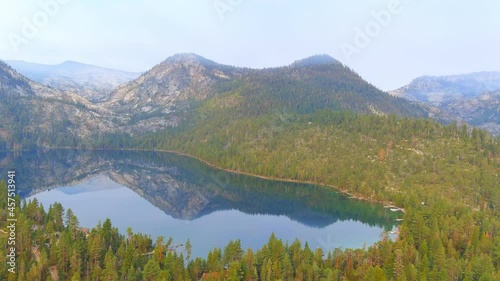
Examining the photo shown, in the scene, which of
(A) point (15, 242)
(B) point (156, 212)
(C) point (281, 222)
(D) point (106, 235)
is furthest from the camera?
(B) point (156, 212)

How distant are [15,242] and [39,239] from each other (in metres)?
5.53

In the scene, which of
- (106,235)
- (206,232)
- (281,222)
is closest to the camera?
(106,235)

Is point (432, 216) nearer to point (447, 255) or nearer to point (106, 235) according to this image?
point (447, 255)

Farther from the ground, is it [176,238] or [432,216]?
[432,216]

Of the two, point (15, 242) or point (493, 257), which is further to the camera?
point (493, 257)

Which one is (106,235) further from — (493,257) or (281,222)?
(493,257)

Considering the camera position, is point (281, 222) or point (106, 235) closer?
point (106, 235)

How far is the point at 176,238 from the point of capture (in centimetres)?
12925

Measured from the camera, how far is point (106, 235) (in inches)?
3935

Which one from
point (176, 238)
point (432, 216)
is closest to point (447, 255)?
point (432, 216)

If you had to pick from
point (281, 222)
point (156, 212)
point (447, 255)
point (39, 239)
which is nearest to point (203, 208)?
point (156, 212)

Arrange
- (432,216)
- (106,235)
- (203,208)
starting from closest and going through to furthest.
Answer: (106,235)
(432,216)
(203,208)

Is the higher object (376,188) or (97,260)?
(376,188)

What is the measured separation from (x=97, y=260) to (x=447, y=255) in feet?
284
